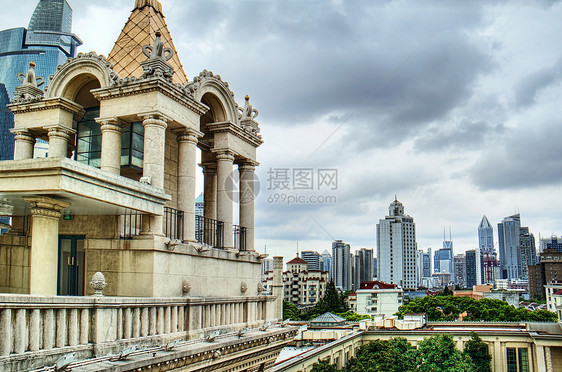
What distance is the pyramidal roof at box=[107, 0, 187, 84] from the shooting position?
653 inches

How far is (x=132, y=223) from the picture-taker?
13703mm

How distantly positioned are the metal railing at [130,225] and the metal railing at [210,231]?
3244 millimetres

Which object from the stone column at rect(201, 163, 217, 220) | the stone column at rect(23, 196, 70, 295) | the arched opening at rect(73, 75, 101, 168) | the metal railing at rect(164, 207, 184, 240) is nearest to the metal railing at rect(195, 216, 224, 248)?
the stone column at rect(201, 163, 217, 220)

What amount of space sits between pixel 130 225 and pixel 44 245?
98.1 inches

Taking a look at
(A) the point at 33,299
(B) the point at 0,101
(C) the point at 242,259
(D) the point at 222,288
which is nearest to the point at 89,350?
(A) the point at 33,299

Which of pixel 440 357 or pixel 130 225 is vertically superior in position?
pixel 130 225

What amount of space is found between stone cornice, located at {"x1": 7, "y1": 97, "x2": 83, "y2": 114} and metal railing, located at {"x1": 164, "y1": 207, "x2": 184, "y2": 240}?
4676 millimetres

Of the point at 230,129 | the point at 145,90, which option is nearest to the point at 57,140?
→ the point at 145,90

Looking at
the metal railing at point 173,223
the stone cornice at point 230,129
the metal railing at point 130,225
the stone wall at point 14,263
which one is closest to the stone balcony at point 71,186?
the metal railing at point 130,225

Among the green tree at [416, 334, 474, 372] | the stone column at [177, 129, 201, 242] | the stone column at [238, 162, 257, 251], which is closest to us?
the stone column at [177, 129, 201, 242]

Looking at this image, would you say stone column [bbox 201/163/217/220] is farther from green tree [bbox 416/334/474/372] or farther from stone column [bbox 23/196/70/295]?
green tree [bbox 416/334/474/372]

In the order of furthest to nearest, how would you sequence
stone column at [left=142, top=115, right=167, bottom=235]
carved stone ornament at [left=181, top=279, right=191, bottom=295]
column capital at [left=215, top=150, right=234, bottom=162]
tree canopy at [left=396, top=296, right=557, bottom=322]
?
tree canopy at [left=396, top=296, right=557, bottom=322] < column capital at [left=215, top=150, right=234, bottom=162] < stone column at [left=142, top=115, right=167, bottom=235] < carved stone ornament at [left=181, top=279, right=191, bottom=295]

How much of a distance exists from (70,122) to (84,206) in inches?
221

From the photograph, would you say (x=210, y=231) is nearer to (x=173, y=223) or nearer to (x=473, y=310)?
(x=173, y=223)
